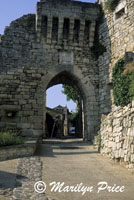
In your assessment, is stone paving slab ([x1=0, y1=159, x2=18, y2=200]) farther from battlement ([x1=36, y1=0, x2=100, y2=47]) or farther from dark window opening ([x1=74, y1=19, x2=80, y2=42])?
dark window opening ([x1=74, y1=19, x2=80, y2=42])

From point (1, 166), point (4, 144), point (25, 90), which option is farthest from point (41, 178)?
point (25, 90)

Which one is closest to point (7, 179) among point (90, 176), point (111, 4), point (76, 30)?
point (90, 176)

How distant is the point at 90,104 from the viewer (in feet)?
28.9

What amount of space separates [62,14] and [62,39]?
99 cm

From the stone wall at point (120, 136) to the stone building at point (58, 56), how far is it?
2808mm

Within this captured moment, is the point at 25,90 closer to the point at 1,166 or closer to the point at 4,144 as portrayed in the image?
the point at 4,144

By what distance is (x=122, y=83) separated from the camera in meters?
6.96

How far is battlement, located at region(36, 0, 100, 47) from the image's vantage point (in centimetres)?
867

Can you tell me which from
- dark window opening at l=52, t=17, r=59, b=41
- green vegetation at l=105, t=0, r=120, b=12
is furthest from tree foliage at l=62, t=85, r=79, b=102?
green vegetation at l=105, t=0, r=120, b=12

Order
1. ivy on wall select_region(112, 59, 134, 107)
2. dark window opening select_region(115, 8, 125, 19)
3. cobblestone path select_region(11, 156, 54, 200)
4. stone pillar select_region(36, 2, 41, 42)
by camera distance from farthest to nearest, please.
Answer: stone pillar select_region(36, 2, 41, 42) → dark window opening select_region(115, 8, 125, 19) → ivy on wall select_region(112, 59, 134, 107) → cobblestone path select_region(11, 156, 54, 200)

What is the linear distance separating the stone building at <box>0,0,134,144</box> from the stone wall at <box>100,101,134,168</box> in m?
2.81

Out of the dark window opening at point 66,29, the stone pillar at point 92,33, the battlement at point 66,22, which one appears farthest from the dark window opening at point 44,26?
the stone pillar at point 92,33

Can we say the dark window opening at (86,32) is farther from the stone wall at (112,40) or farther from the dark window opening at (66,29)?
the dark window opening at (66,29)

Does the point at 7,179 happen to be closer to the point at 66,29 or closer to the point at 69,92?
the point at 66,29
